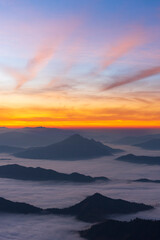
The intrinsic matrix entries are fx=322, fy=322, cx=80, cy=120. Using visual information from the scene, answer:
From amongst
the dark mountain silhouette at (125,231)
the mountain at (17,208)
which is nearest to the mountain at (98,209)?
the mountain at (17,208)

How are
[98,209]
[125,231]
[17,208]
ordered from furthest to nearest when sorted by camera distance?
[17,208]
[98,209]
[125,231]

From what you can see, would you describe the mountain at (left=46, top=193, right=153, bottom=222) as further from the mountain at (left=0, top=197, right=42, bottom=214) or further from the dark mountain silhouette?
the dark mountain silhouette

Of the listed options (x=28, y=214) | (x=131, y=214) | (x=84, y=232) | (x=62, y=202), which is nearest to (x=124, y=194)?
(x=62, y=202)

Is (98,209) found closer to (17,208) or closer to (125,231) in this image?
(125,231)

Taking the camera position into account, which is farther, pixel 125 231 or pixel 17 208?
pixel 17 208

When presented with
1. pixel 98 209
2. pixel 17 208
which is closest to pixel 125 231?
pixel 98 209
